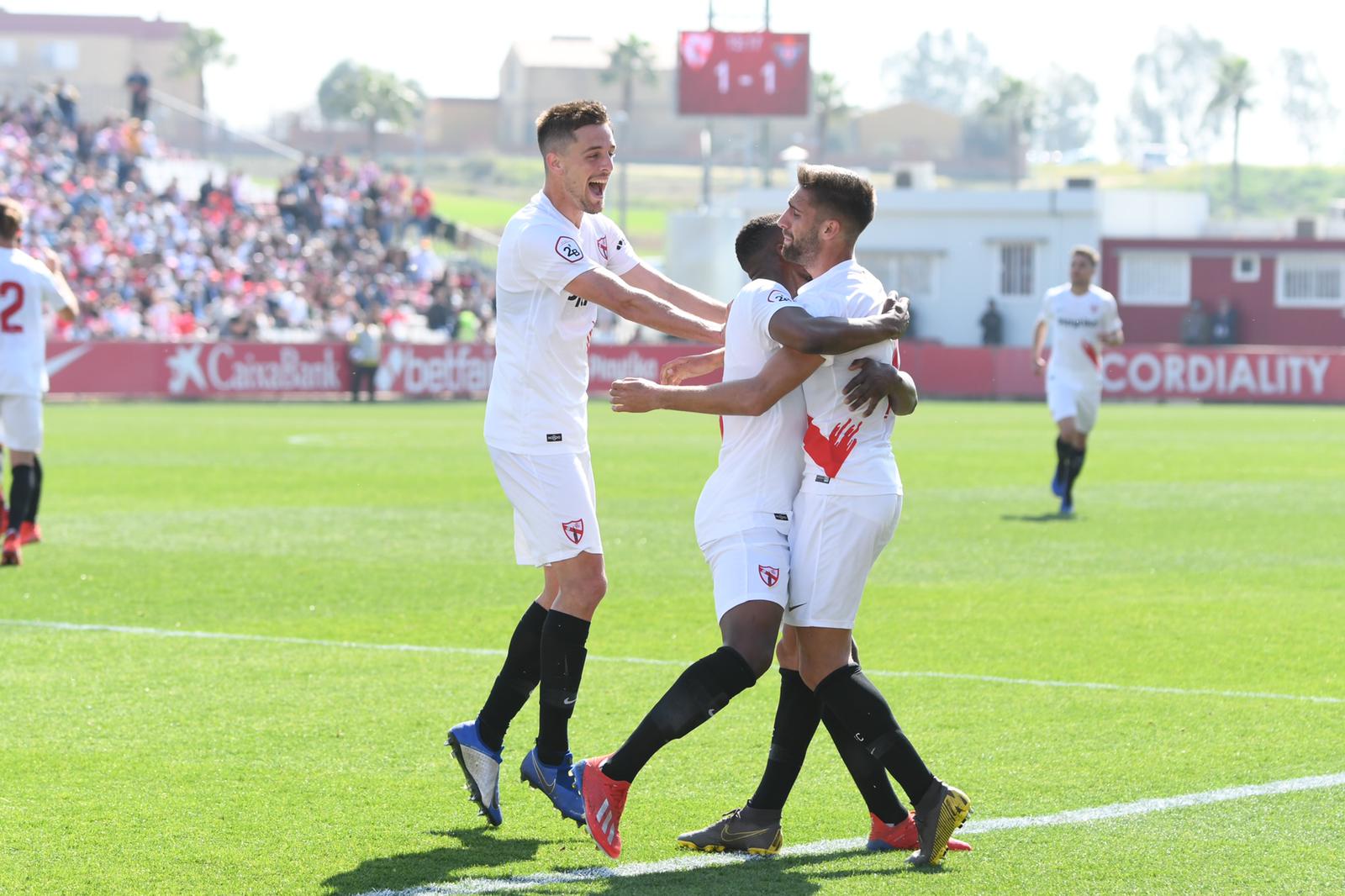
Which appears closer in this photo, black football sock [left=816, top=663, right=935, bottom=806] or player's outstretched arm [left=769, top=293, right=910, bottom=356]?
player's outstretched arm [left=769, top=293, right=910, bottom=356]

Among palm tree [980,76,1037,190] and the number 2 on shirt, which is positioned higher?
palm tree [980,76,1037,190]

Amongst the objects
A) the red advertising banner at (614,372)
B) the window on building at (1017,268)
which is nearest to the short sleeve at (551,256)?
the red advertising banner at (614,372)

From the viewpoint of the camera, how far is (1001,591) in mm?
11891

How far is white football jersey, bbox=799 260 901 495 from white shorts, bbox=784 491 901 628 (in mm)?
44

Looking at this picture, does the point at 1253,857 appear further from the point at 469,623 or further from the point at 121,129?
the point at 121,129

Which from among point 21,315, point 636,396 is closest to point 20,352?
point 21,315

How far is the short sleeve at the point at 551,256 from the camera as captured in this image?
6.11 meters

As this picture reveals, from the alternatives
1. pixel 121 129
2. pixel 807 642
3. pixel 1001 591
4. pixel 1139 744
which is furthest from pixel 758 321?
pixel 121 129

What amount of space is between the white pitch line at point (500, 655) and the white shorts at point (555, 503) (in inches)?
111

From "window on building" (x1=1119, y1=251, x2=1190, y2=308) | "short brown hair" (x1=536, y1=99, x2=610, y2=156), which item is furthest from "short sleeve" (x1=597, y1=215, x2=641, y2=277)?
"window on building" (x1=1119, y1=251, x2=1190, y2=308)

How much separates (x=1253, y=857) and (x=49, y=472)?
1784 centimetres

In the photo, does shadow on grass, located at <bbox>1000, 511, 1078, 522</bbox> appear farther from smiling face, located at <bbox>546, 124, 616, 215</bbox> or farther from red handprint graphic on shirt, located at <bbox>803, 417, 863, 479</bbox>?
red handprint graphic on shirt, located at <bbox>803, 417, 863, 479</bbox>

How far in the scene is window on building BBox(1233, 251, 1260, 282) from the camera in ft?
184

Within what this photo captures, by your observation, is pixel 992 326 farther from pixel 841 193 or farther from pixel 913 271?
pixel 841 193
